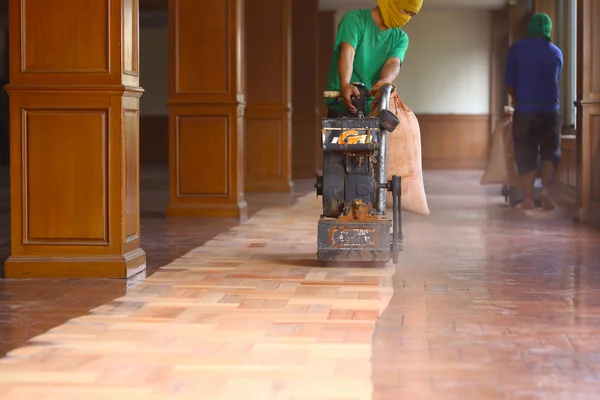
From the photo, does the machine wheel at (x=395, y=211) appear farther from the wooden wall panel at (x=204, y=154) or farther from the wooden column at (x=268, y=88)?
the wooden column at (x=268, y=88)

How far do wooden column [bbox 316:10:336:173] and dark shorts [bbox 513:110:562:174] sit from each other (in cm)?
795

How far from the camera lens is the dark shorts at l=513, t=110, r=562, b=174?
831 centimetres

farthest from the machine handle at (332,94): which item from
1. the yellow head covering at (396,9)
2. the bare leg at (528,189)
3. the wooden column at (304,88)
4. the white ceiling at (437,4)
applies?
the white ceiling at (437,4)

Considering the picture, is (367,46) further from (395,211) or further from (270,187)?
(270,187)

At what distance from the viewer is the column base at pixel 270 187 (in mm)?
11203

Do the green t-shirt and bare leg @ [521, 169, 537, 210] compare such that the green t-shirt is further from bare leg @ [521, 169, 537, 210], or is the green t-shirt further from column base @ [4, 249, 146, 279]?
bare leg @ [521, 169, 537, 210]

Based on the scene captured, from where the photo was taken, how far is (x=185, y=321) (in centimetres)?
374

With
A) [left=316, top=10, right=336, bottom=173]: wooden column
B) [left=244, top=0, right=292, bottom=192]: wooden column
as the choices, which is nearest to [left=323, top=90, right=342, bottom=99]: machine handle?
[left=244, top=0, right=292, bottom=192]: wooden column

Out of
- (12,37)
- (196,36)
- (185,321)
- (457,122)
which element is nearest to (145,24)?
(457,122)

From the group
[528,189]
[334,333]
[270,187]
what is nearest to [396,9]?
[334,333]

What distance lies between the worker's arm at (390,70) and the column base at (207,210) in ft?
9.53

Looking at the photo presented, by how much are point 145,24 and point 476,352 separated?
715 inches

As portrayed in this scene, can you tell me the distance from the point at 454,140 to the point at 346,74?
502 inches

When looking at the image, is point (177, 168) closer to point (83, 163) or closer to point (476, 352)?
point (83, 163)
